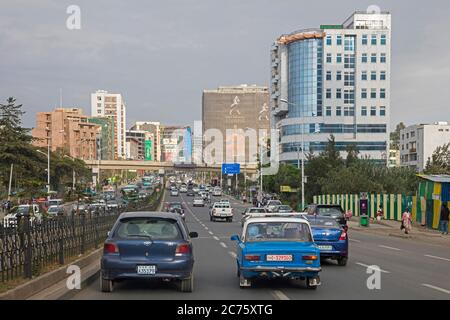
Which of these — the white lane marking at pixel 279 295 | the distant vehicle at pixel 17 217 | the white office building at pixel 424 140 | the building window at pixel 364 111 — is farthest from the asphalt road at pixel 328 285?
the white office building at pixel 424 140

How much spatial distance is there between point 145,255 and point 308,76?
4060 inches

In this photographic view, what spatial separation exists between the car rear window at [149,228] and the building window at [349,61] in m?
103

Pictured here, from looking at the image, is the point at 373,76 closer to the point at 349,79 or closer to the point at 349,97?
the point at 349,79

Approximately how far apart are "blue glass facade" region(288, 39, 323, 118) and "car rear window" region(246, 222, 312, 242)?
98.4m

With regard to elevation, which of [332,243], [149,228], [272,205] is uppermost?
[149,228]

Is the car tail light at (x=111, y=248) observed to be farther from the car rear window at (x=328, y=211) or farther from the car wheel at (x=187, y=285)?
the car rear window at (x=328, y=211)

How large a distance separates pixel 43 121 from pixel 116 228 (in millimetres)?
140921

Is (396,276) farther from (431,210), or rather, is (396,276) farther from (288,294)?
(431,210)

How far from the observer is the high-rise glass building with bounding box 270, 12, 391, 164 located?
112m

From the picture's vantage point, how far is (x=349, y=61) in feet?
372

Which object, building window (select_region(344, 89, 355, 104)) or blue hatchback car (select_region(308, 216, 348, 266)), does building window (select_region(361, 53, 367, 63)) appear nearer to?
building window (select_region(344, 89, 355, 104))

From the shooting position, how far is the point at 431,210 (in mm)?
41844

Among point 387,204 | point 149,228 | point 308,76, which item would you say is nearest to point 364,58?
point 308,76
